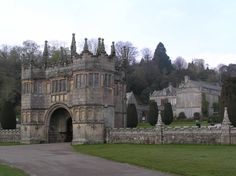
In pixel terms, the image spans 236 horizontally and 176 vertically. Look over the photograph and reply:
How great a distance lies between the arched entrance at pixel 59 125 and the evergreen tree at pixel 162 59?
65.6 m

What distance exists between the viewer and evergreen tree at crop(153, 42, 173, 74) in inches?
4374

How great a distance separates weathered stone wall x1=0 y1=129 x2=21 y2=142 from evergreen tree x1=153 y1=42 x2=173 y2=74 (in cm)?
6481

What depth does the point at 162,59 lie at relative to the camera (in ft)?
368

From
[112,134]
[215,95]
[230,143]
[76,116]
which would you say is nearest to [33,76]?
[76,116]

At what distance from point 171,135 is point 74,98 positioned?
1000 centimetres

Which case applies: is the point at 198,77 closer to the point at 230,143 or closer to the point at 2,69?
the point at 2,69

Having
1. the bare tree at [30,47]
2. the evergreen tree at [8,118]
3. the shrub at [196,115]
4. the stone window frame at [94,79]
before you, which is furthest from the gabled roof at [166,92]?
the stone window frame at [94,79]

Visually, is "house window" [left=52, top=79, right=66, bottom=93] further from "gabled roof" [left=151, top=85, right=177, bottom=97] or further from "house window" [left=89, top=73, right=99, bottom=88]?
"gabled roof" [left=151, top=85, right=177, bottom=97]

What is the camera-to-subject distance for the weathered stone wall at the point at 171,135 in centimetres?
3345

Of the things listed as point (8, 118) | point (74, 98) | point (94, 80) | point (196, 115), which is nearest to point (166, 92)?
point (196, 115)

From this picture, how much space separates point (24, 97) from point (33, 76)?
99.1 inches

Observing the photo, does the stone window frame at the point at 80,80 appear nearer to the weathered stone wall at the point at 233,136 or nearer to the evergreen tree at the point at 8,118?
the weathered stone wall at the point at 233,136

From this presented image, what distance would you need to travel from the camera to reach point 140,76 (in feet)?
320

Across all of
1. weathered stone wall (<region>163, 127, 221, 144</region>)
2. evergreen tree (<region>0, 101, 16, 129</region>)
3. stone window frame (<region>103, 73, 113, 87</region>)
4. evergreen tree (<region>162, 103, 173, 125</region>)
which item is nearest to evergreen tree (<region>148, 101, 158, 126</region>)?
evergreen tree (<region>162, 103, 173, 125</region>)
